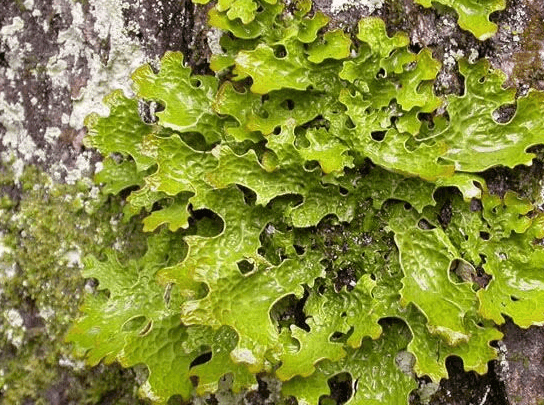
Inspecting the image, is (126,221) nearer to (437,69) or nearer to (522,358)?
(437,69)

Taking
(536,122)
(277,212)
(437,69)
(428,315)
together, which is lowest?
(428,315)

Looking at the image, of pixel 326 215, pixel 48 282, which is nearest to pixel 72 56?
pixel 48 282

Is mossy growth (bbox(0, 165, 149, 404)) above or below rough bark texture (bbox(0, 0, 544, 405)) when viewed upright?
below

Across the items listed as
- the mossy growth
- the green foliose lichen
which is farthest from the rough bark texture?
the green foliose lichen

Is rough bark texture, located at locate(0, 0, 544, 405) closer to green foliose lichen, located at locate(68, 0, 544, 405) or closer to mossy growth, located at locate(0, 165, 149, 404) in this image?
mossy growth, located at locate(0, 165, 149, 404)

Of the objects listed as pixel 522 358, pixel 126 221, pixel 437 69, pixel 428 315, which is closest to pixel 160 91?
pixel 126 221

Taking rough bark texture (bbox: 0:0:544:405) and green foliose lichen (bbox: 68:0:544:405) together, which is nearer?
green foliose lichen (bbox: 68:0:544:405)

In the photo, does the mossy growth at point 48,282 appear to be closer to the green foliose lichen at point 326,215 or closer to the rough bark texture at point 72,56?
the rough bark texture at point 72,56
